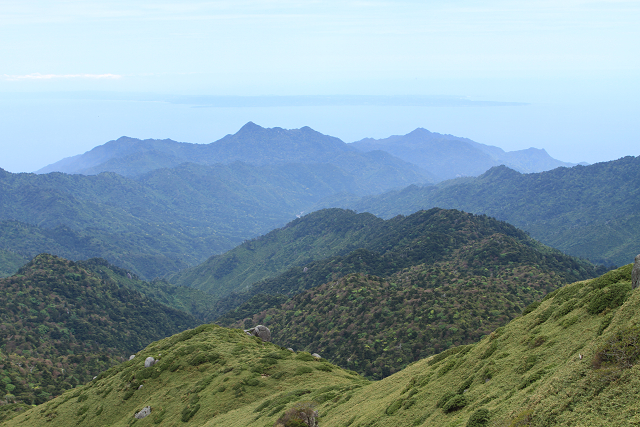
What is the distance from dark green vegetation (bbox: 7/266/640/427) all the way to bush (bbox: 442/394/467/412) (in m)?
0.07

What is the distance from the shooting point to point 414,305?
111m

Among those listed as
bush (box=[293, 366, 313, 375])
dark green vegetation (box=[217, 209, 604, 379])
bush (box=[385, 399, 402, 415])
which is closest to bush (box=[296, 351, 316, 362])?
bush (box=[293, 366, 313, 375])

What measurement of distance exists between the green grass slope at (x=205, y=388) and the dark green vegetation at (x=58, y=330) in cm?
3753

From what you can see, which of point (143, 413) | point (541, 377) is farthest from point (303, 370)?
point (541, 377)

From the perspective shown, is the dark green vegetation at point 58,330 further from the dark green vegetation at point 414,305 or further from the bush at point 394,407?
the bush at point 394,407

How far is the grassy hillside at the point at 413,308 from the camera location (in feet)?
310

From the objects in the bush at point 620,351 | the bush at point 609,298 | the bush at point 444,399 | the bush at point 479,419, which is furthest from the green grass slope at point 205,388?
the bush at point 620,351

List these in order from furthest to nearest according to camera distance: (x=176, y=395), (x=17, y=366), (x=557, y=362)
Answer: (x=17, y=366)
(x=176, y=395)
(x=557, y=362)

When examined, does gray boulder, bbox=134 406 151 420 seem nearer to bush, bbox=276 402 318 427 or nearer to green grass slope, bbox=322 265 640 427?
green grass slope, bbox=322 265 640 427

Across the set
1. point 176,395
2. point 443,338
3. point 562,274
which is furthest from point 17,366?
point 562,274

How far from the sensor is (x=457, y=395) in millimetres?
27469

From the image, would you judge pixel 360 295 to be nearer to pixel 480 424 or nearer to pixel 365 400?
pixel 365 400

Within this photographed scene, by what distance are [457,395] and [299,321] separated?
353 feet

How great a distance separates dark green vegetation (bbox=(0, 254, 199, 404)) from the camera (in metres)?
101
